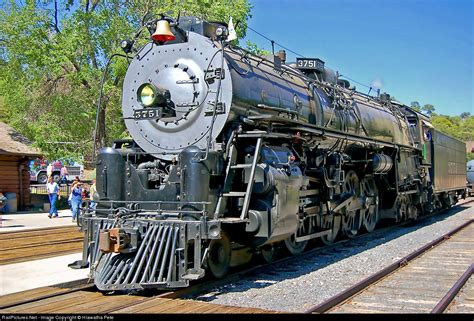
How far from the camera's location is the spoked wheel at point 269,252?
28.2 ft

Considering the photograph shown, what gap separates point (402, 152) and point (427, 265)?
5.91m

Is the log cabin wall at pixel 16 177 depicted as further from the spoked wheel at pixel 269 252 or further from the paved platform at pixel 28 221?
the spoked wheel at pixel 269 252

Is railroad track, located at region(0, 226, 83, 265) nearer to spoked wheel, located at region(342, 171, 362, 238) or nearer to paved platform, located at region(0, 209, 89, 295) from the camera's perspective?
paved platform, located at region(0, 209, 89, 295)

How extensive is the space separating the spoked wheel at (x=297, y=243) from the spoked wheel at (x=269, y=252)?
12.1 inches

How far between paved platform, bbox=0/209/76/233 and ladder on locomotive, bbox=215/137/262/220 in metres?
9.42

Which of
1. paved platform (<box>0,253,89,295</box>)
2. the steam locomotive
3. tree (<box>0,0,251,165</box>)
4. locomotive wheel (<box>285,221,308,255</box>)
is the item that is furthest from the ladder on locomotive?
tree (<box>0,0,251,165</box>)

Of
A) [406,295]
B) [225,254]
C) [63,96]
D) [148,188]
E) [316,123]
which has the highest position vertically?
[63,96]

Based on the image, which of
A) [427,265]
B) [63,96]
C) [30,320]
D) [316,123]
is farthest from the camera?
[63,96]

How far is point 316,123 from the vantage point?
1003 cm

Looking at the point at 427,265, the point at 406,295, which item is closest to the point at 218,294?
the point at 406,295

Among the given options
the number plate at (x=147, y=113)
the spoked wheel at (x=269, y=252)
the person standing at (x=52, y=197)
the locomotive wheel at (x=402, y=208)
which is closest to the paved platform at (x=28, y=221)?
the person standing at (x=52, y=197)

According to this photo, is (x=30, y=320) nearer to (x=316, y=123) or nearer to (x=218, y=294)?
(x=218, y=294)

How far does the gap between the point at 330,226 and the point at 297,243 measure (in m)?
1.40

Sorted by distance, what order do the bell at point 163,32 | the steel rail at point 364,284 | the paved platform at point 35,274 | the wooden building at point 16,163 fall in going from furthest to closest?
1. the wooden building at point 16,163
2. the bell at point 163,32
3. the paved platform at point 35,274
4. the steel rail at point 364,284
